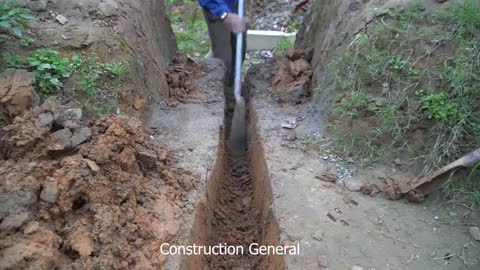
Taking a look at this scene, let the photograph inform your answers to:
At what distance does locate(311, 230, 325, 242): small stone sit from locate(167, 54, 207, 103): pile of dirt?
1945 mm

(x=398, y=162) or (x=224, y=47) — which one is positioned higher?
(x=224, y=47)

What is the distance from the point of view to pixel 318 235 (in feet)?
7.94

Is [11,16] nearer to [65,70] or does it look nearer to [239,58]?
[65,70]

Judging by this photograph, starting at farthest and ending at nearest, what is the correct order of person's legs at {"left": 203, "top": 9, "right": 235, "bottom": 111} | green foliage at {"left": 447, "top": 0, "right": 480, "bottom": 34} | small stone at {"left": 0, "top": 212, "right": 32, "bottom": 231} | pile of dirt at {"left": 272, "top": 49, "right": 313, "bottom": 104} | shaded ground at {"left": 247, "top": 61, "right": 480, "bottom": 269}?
person's legs at {"left": 203, "top": 9, "right": 235, "bottom": 111}
pile of dirt at {"left": 272, "top": 49, "right": 313, "bottom": 104}
green foliage at {"left": 447, "top": 0, "right": 480, "bottom": 34}
shaded ground at {"left": 247, "top": 61, "right": 480, "bottom": 269}
small stone at {"left": 0, "top": 212, "right": 32, "bottom": 231}

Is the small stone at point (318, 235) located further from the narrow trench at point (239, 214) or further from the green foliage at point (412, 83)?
the green foliage at point (412, 83)

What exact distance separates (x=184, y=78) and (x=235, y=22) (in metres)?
0.88

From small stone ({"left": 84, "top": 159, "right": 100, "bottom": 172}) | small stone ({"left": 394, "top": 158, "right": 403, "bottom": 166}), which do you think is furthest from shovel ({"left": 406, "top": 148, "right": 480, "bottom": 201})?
small stone ({"left": 84, "top": 159, "right": 100, "bottom": 172})

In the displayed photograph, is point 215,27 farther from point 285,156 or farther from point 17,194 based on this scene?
point 17,194

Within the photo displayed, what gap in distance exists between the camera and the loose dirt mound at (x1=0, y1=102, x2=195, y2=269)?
6.08ft

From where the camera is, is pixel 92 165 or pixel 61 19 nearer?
pixel 92 165

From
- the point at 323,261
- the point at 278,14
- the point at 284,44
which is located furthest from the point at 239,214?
the point at 278,14

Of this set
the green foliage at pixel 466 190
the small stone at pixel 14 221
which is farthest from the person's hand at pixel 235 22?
the small stone at pixel 14 221

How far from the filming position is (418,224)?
8.34 ft

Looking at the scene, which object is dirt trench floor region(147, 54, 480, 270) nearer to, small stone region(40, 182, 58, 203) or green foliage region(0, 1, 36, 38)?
small stone region(40, 182, 58, 203)
